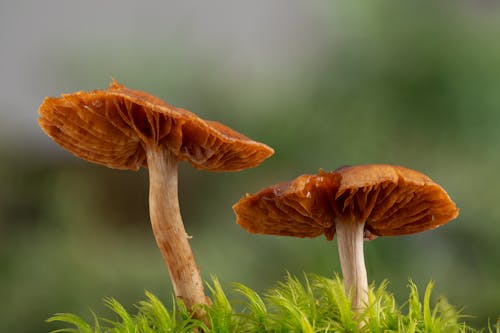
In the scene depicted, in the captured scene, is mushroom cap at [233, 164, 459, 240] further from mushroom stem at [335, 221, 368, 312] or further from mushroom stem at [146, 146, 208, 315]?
mushroom stem at [146, 146, 208, 315]

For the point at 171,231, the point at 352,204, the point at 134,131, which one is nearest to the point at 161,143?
the point at 134,131

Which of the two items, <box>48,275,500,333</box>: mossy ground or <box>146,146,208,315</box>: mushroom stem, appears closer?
<box>48,275,500,333</box>: mossy ground

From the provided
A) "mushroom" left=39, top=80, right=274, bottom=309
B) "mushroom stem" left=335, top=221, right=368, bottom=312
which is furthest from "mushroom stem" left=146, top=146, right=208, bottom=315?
"mushroom stem" left=335, top=221, right=368, bottom=312

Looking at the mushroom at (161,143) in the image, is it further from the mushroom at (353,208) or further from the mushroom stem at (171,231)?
the mushroom at (353,208)

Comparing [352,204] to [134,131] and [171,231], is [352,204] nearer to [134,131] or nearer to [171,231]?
[171,231]

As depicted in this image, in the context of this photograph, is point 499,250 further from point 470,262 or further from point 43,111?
point 43,111
